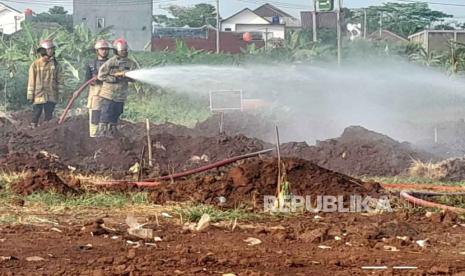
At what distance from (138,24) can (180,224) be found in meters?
47.5

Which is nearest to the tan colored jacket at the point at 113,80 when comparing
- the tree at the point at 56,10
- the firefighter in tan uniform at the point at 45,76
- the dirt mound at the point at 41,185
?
the firefighter in tan uniform at the point at 45,76

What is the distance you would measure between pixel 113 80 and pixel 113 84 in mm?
91

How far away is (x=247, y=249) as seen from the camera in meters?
7.17

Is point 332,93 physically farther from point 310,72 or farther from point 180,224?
point 180,224

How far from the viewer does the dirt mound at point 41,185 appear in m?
10.1

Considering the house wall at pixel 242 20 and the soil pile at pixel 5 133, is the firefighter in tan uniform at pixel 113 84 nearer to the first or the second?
the soil pile at pixel 5 133

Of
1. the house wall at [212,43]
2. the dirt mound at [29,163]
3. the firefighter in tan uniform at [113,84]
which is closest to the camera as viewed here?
the dirt mound at [29,163]

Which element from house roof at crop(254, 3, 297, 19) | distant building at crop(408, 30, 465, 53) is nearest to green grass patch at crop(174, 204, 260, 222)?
distant building at crop(408, 30, 465, 53)

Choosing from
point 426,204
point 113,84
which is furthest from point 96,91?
point 426,204

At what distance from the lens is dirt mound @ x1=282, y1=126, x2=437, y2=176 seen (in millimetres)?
14281

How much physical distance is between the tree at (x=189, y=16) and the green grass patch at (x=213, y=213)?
78588 mm

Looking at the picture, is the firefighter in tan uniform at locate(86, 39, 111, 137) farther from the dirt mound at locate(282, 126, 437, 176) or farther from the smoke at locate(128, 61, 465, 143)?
the dirt mound at locate(282, 126, 437, 176)

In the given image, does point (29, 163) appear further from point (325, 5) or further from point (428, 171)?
point (325, 5)

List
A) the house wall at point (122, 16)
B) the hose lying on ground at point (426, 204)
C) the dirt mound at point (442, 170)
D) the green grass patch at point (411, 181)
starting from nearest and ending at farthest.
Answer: the hose lying on ground at point (426, 204)
the green grass patch at point (411, 181)
the dirt mound at point (442, 170)
the house wall at point (122, 16)
